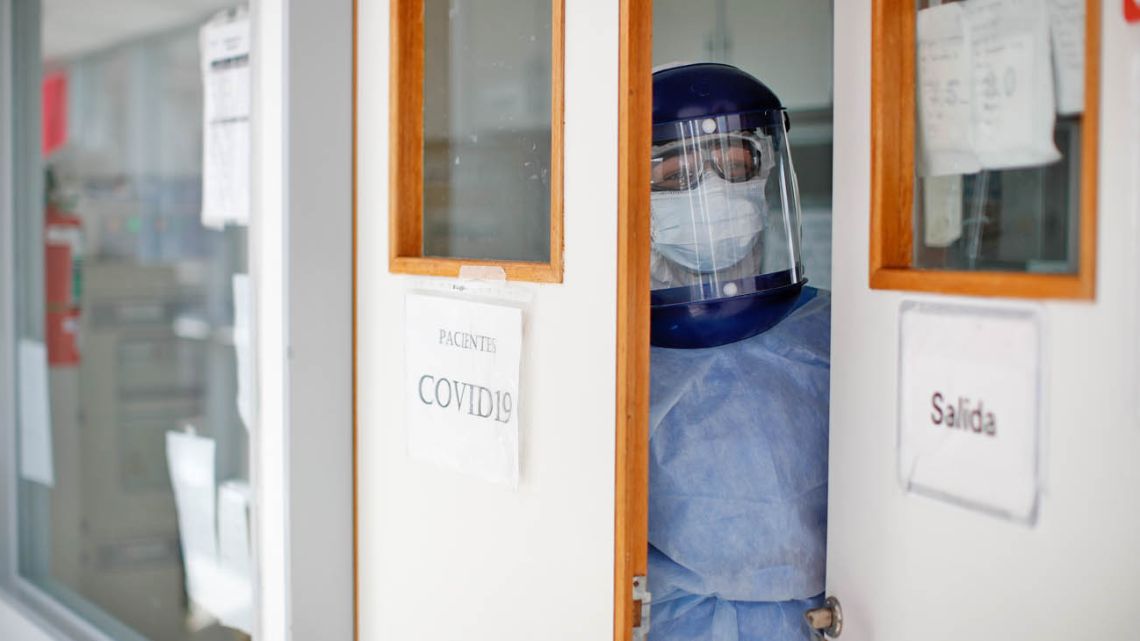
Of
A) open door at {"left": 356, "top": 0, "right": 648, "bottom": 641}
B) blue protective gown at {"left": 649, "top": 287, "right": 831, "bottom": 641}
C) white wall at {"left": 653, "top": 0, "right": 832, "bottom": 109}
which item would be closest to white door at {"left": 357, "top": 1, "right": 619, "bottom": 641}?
open door at {"left": 356, "top": 0, "right": 648, "bottom": 641}

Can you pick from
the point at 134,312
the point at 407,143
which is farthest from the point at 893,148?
the point at 134,312

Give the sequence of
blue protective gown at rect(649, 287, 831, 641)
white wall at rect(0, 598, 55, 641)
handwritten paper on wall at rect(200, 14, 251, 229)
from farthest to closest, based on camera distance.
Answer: white wall at rect(0, 598, 55, 641) → handwritten paper on wall at rect(200, 14, 251, 229) → blue protective gown at rect(649, 287, 831, 641)

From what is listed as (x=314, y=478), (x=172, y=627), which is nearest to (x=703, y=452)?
(x=314, y=478)

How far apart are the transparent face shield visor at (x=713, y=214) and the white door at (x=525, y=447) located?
0.28m

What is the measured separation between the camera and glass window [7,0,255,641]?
1677 millimetres

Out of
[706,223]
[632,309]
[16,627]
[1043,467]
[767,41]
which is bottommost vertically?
[16,627]

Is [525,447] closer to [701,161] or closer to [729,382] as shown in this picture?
[729,382]

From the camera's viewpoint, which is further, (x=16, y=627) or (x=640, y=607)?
(x=16, y=627)

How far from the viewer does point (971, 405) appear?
873 millimetres

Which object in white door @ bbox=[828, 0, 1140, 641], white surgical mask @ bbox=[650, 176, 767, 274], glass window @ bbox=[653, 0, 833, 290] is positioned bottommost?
white door @ bbox=[828, 0, 1140, 641]

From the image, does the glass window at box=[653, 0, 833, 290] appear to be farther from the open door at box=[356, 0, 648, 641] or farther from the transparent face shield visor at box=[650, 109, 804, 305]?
the open door at box=[356, 0, 648, 641]

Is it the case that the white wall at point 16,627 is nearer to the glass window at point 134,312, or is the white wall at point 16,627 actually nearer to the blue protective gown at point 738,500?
the glass window at point 134,312

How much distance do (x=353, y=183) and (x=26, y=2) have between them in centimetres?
137

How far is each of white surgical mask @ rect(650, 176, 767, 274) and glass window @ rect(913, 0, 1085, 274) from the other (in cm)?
36
